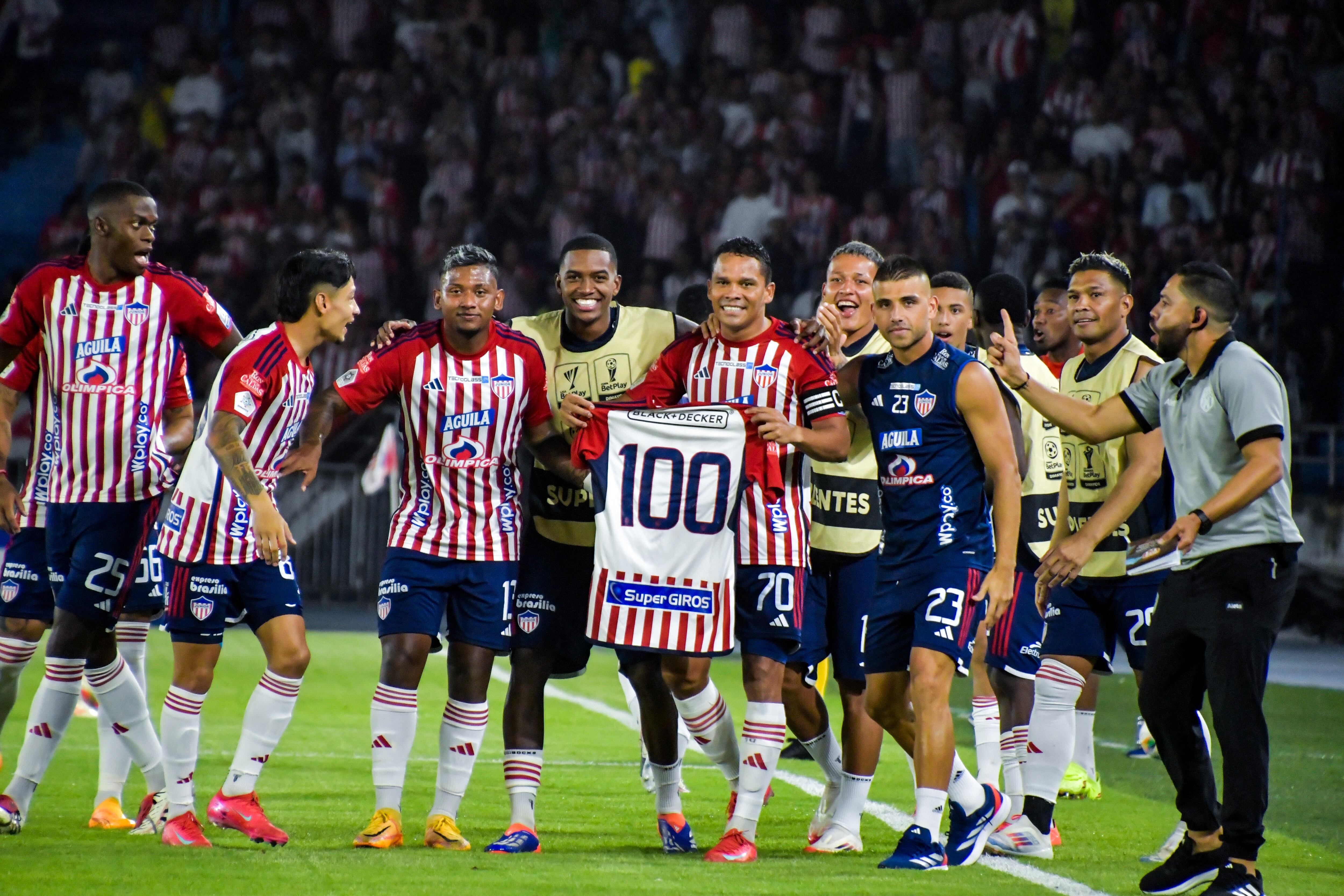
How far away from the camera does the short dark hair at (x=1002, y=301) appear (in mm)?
7480

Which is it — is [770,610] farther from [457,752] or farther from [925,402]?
[457,752]

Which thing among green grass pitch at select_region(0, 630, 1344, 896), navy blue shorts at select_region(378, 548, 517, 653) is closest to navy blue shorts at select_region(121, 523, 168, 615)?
green grass pitch at select_region(0, 630, 1344, 896)

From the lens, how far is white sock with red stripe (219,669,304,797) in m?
5.77

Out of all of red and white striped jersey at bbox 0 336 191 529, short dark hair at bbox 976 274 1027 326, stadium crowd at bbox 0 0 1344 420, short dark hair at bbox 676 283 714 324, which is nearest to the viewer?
red and white striped jersey at bbox 0 336 191 529

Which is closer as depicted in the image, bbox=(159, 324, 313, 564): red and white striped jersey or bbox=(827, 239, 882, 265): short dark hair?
bbox=(159, 324, 313, 564): red and white striped jersey

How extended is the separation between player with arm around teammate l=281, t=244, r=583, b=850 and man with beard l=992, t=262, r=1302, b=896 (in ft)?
6.55

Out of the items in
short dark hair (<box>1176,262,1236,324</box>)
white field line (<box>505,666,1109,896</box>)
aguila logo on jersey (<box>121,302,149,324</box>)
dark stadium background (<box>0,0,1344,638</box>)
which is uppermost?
dark stadium background (<box>0,0,1344,638</box>)

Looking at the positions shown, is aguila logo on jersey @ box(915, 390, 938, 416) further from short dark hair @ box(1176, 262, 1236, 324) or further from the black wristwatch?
the black wristwatch

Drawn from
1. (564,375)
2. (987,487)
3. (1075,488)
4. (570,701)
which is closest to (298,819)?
(564,375)

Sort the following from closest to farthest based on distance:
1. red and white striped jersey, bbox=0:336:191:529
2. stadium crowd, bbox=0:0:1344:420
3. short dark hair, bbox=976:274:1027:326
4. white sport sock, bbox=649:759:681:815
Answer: white sport sock, bbox=649:759:681:815
red and white striped jersey, bbox=0:336:191:529
short dark hair, bbox=976:274:1027:326
stadium crowd, bbox=0:0:1344:420

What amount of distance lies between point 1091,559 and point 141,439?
406cm

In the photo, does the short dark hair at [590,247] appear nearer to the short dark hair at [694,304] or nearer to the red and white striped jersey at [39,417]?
the red and white striped jersey at [39,417]

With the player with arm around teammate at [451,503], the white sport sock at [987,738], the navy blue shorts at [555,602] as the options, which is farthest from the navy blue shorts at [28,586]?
the white sport sock at [987,738]

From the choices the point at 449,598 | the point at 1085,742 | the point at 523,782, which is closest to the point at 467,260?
the point at 449,598
